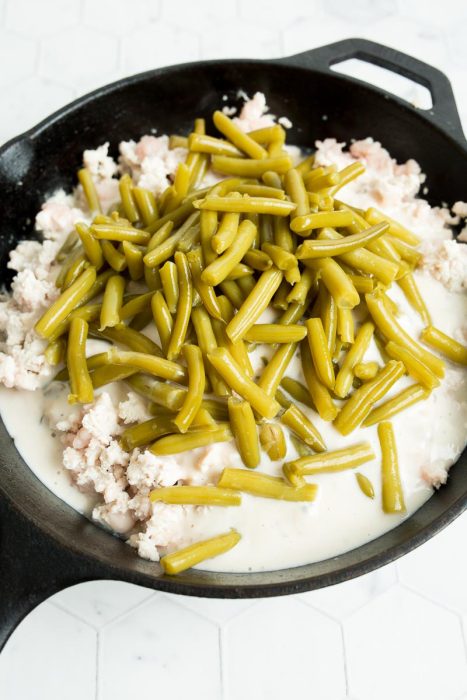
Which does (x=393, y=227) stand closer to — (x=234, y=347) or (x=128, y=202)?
(x=234, y=347)

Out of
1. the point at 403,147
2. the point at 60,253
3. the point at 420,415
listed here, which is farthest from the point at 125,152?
the point at 420,415

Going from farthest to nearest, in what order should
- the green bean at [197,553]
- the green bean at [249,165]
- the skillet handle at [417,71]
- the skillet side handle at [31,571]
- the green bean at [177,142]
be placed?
the green bean at [177,142], the skillet handle at [417,71], the green bean at [249,165], the green bean at [197,553], the skillet side handle at [31,571]

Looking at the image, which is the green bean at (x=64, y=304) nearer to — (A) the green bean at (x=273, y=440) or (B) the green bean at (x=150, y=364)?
(B) the green bean at (x=150, y=364)

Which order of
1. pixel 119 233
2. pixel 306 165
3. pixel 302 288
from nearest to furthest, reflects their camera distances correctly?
pixel 302 288 < pixel 119 233 < pixel 306 165

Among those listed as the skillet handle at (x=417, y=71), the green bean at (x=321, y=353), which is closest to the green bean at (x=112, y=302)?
the green bean at (x=321, y=353)

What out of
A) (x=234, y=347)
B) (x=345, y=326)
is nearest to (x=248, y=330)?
(x=234, y=347)

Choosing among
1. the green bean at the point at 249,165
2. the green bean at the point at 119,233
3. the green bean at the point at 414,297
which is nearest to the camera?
the green bean at the point at 119,233
